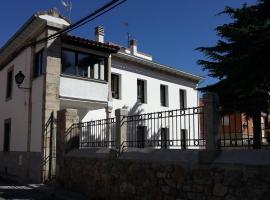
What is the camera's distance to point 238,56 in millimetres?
15414

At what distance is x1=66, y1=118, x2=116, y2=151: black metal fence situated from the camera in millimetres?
10812

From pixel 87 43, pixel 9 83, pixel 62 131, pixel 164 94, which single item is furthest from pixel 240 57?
pixel 9 83

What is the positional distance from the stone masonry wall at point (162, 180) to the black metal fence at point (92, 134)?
1.96ft

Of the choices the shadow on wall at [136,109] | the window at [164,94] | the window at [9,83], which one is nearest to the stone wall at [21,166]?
the window at [9,83]

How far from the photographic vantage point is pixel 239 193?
6.34 metres

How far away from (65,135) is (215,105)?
22.3 ft

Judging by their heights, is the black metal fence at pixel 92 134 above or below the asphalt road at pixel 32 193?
above

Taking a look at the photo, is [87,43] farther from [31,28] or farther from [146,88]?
[146,88]

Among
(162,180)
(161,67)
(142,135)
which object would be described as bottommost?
(162,180)

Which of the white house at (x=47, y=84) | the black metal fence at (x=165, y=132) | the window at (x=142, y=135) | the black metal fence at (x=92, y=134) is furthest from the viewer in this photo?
→ the white house at (x=47, y=84)

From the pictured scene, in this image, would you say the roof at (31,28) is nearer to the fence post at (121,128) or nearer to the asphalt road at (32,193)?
the asphalt road at (32,193)

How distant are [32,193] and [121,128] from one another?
4.06 m

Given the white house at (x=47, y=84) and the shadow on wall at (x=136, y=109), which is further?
the shadow on wall at (x=136, y=109)

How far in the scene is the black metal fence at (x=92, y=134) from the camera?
426 inches
